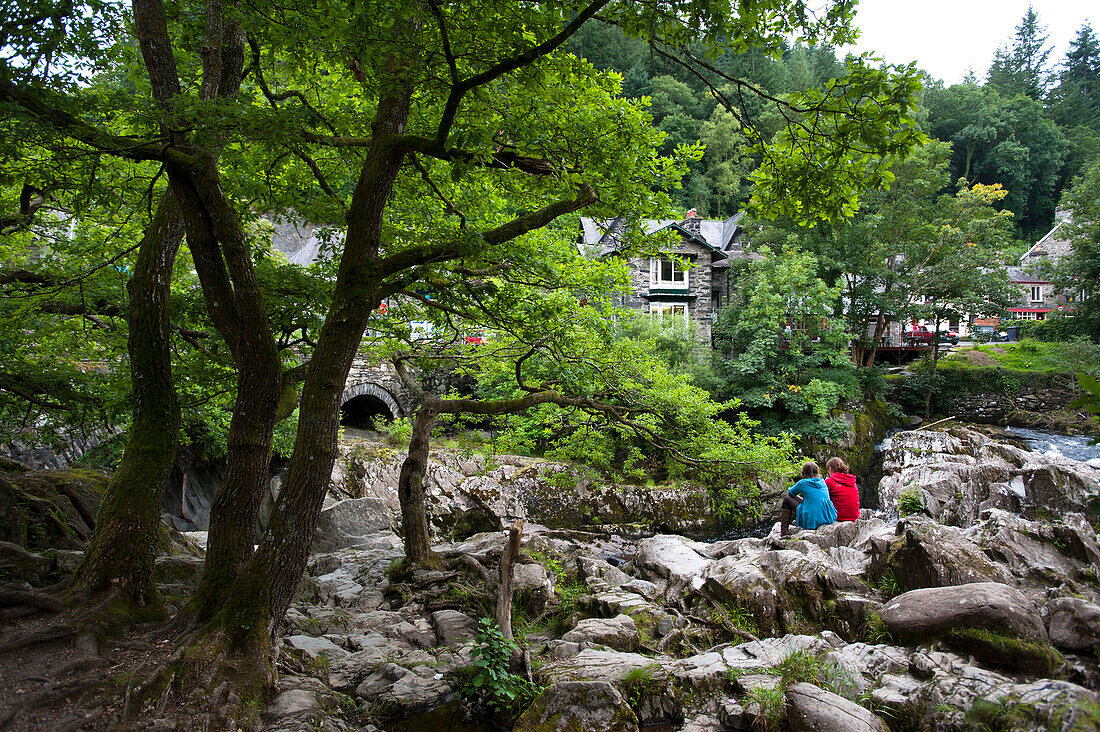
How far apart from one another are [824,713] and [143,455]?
6.47 meters

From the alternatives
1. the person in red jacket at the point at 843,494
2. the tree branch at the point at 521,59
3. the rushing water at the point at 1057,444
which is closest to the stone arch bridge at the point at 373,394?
the person in red jacket at the point at 843,494

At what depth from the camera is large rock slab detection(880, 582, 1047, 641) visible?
4.97 metres

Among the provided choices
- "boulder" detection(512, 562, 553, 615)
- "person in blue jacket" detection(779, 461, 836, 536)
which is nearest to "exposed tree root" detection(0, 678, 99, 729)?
"boulder" detection(512, 562, 553, 615)

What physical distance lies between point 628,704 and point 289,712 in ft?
9.13

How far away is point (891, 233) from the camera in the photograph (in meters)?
26.0

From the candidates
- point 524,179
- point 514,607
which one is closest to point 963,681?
point 514,607

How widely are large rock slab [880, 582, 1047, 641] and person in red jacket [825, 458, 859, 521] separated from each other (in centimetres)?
384

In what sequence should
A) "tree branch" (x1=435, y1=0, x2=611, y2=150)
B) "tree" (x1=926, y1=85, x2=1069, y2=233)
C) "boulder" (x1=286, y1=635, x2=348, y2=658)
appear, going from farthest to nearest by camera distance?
"tree" (x1=926, y1=85, x2=1069, y2=233), "boulder" (x1=286, y1=635, x2=348, y2=658), "tree branch" (x1=435, y1=0, x2=611, y2=150)

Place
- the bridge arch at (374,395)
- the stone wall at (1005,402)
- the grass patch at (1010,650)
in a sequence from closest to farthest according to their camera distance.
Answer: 1. the grass patch at (1010,650)
2. the bridge arch at (374,395)
3. the stone wall at (1005,402)

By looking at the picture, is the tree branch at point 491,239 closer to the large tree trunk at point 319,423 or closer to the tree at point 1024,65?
the large tree trunk at point 319,423

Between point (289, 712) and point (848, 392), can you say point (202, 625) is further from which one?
point (848, 392)

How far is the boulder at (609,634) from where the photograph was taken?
22.3 ft

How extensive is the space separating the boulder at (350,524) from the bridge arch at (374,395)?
8.41m

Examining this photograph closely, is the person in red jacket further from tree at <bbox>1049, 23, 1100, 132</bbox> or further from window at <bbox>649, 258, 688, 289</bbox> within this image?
tree at <bbox>1049, 23, 1100, 132</bbox>
